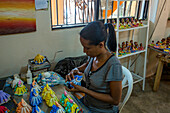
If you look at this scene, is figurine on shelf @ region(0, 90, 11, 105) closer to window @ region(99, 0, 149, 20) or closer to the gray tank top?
the gray tank top

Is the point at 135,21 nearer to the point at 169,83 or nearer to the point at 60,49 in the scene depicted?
the point at 60,49

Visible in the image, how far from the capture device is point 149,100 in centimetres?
252

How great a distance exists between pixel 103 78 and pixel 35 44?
113 centimetres

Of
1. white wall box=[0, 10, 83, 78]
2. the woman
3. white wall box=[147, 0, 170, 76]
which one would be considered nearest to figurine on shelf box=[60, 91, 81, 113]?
the woman

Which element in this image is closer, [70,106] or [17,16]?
[70,106]

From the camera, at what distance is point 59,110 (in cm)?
95

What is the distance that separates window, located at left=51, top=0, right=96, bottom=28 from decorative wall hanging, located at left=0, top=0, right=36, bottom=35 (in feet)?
1.26

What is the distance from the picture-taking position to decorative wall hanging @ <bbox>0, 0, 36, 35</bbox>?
1584 mm

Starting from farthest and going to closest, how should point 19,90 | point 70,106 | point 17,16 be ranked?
point 17,16 → point 19,90 → point 70,106

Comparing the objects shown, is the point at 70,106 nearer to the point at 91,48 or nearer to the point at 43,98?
the point at 43,98

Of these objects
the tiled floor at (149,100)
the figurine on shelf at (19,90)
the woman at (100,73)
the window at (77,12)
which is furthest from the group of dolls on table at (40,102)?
the tiled floor at (149,100)

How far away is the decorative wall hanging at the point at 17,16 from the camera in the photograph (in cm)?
158

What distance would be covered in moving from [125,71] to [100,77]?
1.23 ft

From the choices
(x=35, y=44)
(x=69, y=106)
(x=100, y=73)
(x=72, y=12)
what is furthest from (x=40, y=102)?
(x=72, y=12)
